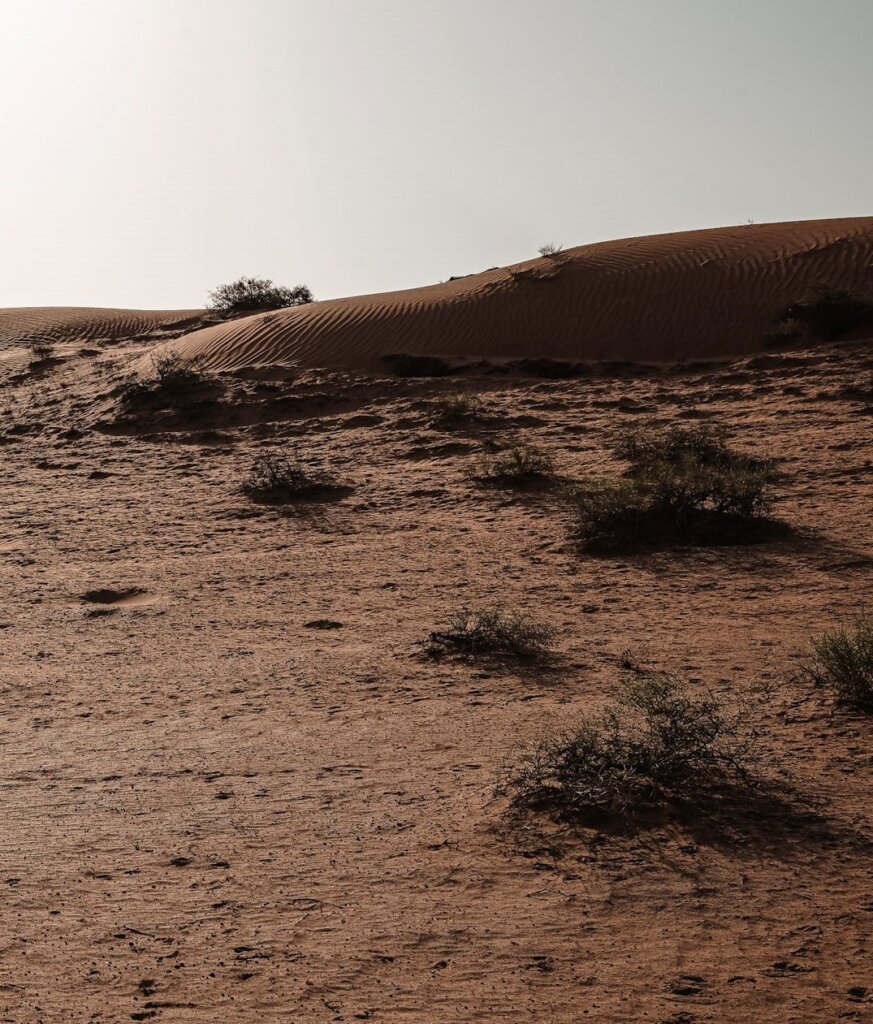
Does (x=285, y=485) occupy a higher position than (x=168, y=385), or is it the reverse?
(x=168, y=385)

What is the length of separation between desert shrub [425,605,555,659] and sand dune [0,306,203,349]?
66.1ft

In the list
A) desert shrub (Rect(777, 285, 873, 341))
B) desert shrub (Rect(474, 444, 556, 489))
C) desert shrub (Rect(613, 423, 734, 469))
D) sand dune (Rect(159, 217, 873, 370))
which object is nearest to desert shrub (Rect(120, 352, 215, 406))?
sand dune (Rect(159, 217, 873, 370))

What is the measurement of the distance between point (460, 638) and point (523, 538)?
3.20 meters

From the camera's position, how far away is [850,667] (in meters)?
5.40

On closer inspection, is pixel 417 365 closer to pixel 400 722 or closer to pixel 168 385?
pixel 168 385

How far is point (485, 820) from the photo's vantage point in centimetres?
430

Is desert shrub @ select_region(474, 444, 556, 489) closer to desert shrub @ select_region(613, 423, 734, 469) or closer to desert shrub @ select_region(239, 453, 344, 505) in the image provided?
desert shrub @ select_region(613, 423, 734, 469)

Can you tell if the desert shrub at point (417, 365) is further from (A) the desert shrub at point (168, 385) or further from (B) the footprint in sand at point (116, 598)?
(B) the footprint in sand at point (116, 598)

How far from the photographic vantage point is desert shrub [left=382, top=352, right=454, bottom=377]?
1716cm

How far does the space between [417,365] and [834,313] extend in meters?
6.42

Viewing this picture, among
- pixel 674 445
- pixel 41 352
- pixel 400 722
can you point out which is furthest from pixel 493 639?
pixel 41 352

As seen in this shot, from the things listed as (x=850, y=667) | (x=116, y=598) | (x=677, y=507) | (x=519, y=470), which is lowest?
(x=850, y=667)

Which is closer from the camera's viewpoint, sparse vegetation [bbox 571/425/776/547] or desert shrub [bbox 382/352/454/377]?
sparse vegetation [bbox 571/425/776/547]

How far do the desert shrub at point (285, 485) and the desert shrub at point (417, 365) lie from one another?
14.9 feet
